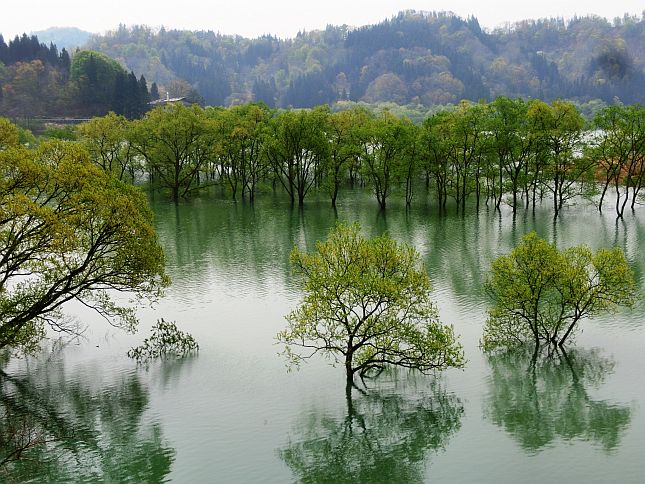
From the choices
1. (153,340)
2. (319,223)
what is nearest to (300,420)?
(153,340)

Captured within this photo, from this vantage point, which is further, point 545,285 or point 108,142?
point 108,142

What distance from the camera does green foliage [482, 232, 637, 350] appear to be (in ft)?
107

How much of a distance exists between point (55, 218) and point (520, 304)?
21.0 meters

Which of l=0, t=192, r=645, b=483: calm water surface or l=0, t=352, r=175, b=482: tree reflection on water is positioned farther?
l=0, t=192, r=645, b=483: calm water surface

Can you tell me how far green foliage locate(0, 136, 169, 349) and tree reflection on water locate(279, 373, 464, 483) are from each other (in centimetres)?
1033

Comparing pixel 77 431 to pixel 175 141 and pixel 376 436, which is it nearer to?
pixel 376 436

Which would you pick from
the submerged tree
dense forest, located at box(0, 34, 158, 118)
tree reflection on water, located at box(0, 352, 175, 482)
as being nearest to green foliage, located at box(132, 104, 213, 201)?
tree reflection on water, located at box(0, 352, 175, 482)

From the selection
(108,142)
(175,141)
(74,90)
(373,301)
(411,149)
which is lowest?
(373,301)

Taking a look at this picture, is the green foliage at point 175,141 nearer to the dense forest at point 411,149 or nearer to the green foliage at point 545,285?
the dense forest at point 411,149

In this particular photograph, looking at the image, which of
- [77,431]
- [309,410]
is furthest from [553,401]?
[77,431]

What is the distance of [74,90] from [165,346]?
141m

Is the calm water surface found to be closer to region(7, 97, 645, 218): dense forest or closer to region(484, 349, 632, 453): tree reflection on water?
region(484, 349, 632, 453): tree reflection on water

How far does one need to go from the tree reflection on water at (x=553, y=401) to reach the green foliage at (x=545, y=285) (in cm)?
121

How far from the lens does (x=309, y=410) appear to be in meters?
27.9
